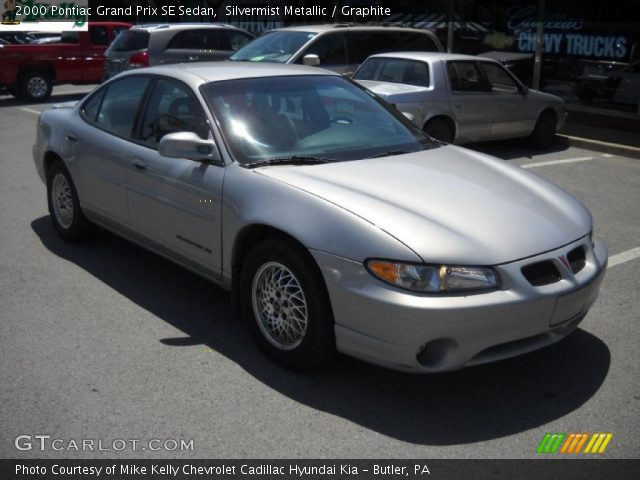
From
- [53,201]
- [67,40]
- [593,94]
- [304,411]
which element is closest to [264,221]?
[304,411]

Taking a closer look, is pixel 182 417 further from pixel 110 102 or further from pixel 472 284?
pixel 110 102

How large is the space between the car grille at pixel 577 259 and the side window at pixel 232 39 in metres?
13.0

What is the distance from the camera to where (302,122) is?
4812 millimetres

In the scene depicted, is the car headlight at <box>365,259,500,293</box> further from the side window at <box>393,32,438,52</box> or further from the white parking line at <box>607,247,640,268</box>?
the side window at <box>393,32,438,52</box>

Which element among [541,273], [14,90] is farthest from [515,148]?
[14,90]

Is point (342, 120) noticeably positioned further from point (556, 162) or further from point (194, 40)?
point (194, 40)

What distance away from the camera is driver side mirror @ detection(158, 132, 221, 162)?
14.5 feet

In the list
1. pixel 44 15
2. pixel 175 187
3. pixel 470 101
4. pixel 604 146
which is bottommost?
pixel 604 146

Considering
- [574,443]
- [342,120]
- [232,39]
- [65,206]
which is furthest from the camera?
[232,39]

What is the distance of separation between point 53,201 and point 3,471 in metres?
3.59

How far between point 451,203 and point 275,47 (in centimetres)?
876

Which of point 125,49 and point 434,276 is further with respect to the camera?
point 125,49

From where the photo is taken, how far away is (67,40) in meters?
18.4

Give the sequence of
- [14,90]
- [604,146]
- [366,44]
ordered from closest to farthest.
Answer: [604,146] < [366,44] < [14,90]
